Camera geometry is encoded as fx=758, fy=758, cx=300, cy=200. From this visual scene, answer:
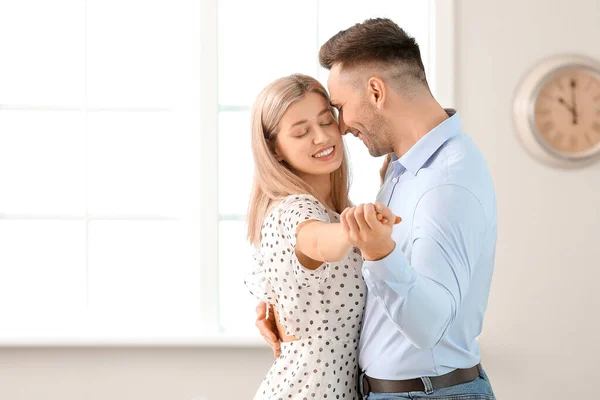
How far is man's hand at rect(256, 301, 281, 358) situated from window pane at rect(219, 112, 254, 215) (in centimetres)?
130

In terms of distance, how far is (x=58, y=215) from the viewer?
3.49 metres

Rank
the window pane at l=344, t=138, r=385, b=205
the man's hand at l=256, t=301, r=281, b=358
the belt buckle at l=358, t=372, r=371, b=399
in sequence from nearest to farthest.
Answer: the belt buckle at l=358, t=372, r=371, b=399 < the man's hand at l=256, t=301, r=281, b=358 < the window pane at l=344, t=138, r=385, b=205

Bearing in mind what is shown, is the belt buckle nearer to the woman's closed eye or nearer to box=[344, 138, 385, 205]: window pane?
the woman's closed eye

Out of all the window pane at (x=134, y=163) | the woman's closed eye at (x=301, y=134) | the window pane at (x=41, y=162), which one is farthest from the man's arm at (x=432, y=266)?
the window pane at (x=41, y=162)

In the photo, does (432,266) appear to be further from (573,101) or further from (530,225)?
(573,101)

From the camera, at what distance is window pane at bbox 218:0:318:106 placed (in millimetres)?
3521

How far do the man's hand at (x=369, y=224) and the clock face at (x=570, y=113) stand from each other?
7.06ft

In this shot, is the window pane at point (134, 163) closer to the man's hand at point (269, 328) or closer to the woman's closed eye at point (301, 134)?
the man's hand at point (269, 328)

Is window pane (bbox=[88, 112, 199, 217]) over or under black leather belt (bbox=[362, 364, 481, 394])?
over

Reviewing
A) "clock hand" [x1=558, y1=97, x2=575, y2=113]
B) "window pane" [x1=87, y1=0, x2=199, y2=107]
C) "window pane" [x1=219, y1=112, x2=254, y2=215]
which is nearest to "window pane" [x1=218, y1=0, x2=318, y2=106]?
"window pane" [x1=219, y1=112, x2=254, y2=215]

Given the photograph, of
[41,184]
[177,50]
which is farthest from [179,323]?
[177,50]

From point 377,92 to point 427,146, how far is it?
0.66 ft

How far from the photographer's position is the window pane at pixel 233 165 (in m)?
3.57

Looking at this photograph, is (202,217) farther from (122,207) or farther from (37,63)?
(37,63)
